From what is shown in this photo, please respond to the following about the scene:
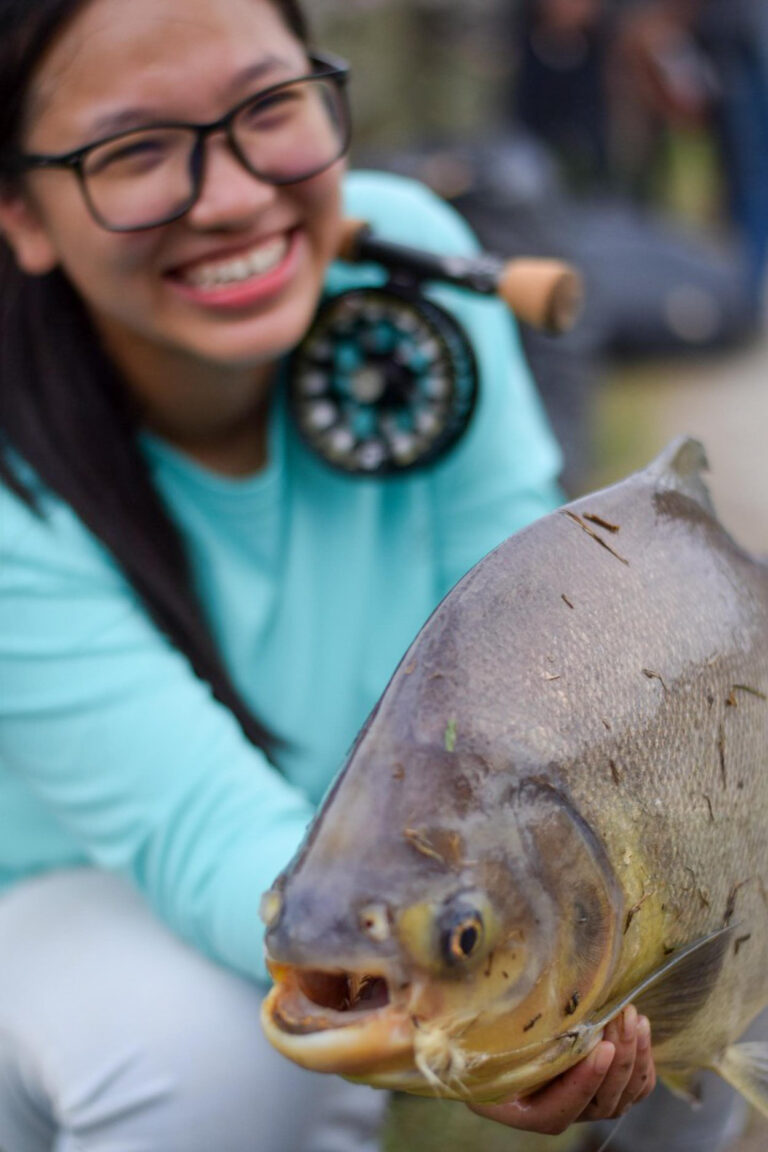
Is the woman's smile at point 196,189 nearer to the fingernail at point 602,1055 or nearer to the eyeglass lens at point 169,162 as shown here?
the eyeglass lens at point 169,162

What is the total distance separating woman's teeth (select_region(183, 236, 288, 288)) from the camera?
59.3 inches

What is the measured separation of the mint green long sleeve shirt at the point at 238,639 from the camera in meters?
1.44

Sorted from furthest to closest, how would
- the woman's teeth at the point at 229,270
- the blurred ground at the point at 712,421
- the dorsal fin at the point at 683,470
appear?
the blurred ground at the point at 712,421, the woman's teeth at the point at 229,270, the dorsal fin at the point at 683,470

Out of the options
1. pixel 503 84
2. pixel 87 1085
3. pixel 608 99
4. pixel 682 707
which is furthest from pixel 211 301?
pixel 503 84

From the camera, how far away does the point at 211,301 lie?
1509 millimetres

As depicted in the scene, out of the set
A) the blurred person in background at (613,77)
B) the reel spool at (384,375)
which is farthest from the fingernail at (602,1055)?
the blurred person in background at (613,77)

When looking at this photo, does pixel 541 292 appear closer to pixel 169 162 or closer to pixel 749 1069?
pixel 169 162

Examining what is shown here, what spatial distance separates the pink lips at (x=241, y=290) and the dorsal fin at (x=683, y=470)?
0.56 meters

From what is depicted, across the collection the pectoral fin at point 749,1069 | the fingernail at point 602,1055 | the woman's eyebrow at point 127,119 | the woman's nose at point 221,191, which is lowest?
the pectoral fin at point 749,1069

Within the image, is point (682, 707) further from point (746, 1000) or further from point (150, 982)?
point (150, 982)

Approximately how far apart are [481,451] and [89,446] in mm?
524

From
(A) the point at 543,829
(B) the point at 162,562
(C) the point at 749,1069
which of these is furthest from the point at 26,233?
(C) the point at 749,1069

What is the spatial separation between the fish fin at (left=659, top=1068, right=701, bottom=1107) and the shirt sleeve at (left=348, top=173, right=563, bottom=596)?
0.76 m

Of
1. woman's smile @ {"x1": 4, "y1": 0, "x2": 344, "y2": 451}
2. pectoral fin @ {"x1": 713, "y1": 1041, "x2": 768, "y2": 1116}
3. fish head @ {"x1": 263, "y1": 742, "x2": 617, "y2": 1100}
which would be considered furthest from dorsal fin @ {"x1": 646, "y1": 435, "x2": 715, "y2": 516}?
woman's smile @ {"x1": 4, "y1": 0, "x2": 344, "y2": 451}
